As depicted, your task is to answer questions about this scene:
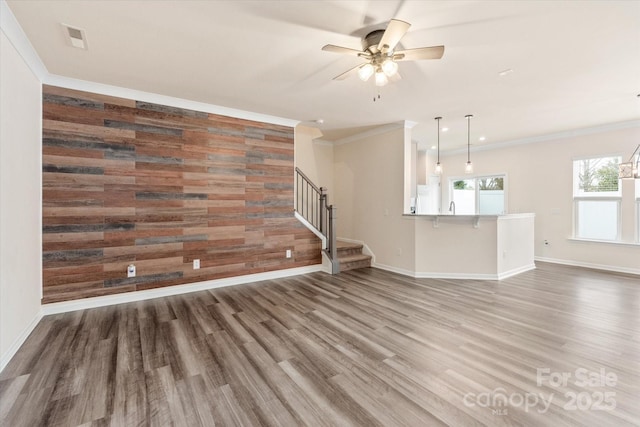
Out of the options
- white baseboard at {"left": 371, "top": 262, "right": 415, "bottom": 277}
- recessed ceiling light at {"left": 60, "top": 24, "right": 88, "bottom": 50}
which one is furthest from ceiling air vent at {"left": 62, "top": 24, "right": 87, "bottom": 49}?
white baseboard at {"left": 371, "top": 262, "right": 415, "bottom": 277}

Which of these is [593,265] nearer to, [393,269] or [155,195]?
[393,269]

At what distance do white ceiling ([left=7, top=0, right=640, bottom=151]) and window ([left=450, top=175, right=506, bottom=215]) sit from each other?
9.14ft

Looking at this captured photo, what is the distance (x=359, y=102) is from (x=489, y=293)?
353 cm

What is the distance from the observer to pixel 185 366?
7.41 ft

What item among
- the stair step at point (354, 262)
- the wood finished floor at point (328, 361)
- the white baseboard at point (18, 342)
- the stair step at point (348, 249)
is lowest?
the wood finished floor at point (328, 361)

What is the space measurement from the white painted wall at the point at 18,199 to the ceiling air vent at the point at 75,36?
44 cm

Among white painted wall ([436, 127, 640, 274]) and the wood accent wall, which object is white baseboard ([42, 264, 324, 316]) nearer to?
the wood accent wall

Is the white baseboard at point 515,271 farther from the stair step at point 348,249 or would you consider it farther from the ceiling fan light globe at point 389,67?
the ceiling fan light globe at point 389,67

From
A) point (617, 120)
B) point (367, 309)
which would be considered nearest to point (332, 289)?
point (367, 309)

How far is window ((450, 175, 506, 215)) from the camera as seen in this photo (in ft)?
23.6

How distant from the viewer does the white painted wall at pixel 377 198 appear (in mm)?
5375

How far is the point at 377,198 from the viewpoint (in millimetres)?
5895

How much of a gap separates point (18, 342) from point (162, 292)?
1557 mm

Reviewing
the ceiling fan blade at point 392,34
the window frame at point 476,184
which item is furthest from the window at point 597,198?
the ceiling fan blade at point 392,34
